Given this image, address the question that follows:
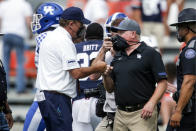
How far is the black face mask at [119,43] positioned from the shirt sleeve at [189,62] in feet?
2.14

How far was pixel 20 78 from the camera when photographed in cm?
1212

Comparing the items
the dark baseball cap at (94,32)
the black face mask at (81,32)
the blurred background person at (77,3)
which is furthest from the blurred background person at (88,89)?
the blurred background person at (77,3)

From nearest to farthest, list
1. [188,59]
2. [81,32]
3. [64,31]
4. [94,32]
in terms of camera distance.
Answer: [188,59] → [64,31] → [94,32] → [81,32]

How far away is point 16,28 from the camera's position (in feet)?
39.3

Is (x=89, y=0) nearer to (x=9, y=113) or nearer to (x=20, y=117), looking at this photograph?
(x=20, y=117)

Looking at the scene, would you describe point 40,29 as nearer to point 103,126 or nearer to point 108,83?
point 108,83

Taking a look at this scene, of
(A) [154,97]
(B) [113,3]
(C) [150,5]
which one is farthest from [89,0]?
(A) [154,97]

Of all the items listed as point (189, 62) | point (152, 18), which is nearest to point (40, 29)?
point (189, 62)

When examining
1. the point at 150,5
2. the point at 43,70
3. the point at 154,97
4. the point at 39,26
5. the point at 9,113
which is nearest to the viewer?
the point at 154,97

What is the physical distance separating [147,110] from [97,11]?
550cm

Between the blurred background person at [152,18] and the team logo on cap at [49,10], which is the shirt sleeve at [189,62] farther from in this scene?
the blurred background person at [152,18]

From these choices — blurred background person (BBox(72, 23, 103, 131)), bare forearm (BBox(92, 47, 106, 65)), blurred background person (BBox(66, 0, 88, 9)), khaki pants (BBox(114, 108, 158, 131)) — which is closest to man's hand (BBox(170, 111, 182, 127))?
khaki pants (BBox(114, 108, 158, 131))

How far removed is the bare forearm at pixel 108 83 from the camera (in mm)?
6988

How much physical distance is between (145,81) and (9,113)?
5.86 feet
